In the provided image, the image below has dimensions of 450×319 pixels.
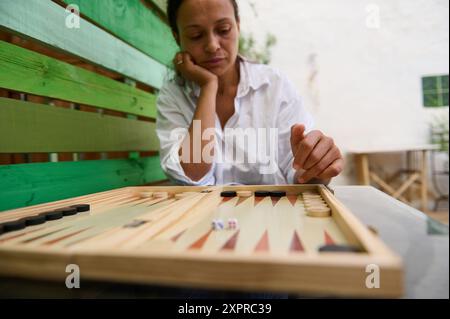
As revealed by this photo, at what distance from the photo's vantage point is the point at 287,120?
119cm

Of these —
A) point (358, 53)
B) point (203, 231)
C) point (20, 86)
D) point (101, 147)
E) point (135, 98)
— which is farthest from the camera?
point (358, 53)

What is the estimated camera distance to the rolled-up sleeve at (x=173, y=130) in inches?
36.9

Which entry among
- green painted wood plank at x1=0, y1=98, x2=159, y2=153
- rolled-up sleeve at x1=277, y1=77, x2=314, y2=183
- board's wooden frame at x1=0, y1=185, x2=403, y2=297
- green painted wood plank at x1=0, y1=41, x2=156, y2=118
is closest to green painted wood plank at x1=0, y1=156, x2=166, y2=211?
green painted wood plank at x1=0, y1=98, x2=159, y2=153

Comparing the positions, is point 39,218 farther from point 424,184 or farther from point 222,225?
point 424,184

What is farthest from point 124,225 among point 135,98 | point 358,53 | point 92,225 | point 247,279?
point 358,53

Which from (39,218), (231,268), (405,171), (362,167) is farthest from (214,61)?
(405,171)

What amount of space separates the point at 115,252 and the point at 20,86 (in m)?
0.61

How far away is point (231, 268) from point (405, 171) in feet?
9.00

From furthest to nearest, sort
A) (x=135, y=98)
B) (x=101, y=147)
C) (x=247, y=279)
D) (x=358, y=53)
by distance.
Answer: (x=358, y=53) → (x=135, y=98) → (x=101, y=147) → (x=247, y=279)

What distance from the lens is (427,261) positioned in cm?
29

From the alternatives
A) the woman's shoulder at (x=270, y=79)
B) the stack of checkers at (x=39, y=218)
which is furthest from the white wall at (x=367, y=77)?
the stack of checkers at (x=39, y=218)

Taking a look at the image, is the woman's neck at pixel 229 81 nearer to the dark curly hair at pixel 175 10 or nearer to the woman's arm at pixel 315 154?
the dark curly hair at pixel 175 10
